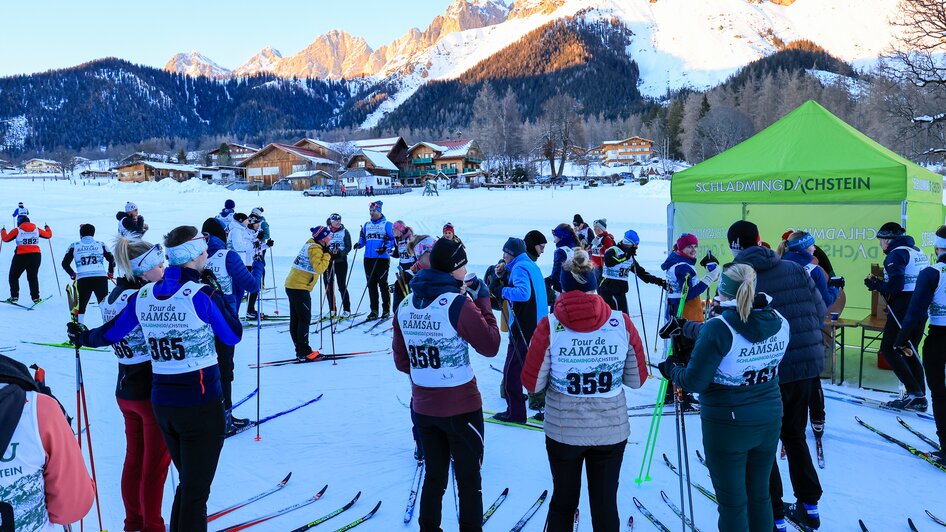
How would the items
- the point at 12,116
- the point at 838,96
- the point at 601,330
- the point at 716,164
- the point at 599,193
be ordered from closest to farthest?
1. the point at 601,330
2. the point at 716,164
3. the point at 599,193
4. the point at 838,96
5. the point at 12,116

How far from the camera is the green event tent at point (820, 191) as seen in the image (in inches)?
281

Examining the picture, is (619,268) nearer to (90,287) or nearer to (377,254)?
(377,254)

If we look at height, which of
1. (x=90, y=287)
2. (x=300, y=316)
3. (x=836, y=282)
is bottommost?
(x=300, y=316)

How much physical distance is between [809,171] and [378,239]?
6.56 meters

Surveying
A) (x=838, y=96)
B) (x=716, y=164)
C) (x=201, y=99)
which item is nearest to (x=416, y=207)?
(x=716, y=164)

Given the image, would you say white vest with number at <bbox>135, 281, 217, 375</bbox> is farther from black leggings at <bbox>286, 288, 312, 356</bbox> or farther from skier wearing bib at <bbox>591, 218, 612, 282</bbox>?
skier wearing bib at <bbox>591, 218, 612, 282</bbox>

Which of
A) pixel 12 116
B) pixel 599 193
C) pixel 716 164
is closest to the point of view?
pixel 716 164

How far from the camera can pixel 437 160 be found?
69562 millimetres

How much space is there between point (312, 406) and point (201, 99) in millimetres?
214233

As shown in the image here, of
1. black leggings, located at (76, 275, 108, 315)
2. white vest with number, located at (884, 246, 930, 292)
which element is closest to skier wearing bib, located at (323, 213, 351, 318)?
black leggings, located at (76, 275, 108, 315)

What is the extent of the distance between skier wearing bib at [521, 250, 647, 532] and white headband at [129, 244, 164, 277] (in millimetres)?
2229

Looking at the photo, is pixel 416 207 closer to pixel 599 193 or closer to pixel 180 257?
pixel 599 193

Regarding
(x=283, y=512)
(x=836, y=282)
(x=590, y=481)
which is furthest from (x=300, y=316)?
(x=836, y=282)

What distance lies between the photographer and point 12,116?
158 m
